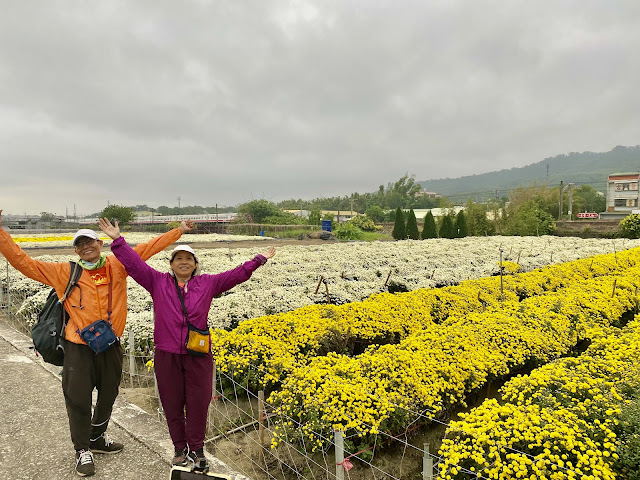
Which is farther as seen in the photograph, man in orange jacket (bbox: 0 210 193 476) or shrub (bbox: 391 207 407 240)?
shrub (bbox: 391 207 407 240)

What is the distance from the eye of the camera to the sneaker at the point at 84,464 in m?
3.41

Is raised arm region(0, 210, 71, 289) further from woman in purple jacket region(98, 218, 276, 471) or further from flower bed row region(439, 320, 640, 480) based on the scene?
flower bed row region(439, 320, 640, 480)

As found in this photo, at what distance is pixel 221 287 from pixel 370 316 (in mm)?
4458

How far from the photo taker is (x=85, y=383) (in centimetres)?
340

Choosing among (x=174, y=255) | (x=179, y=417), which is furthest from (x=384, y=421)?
(x=174, y=255)

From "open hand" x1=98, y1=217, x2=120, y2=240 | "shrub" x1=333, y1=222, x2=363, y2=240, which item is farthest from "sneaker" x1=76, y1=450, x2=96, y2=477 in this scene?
"shrub" x1=333, y1=222, x2=363, y2=240

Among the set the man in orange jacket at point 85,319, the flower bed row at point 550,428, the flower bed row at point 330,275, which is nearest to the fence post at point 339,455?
the flower bed row at point 550,428

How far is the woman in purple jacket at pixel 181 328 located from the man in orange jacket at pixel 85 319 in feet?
1.29

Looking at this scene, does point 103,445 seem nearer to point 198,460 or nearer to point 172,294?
point 198,460

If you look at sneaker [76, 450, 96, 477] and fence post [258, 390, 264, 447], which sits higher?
fence post [258, 390, 264, 447]

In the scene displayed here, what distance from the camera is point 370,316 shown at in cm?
730

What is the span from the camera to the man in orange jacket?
3367mm

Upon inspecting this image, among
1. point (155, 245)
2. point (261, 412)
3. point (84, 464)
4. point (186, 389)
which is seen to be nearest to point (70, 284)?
point (155, 245)

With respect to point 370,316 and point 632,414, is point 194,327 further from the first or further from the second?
point 370,316
